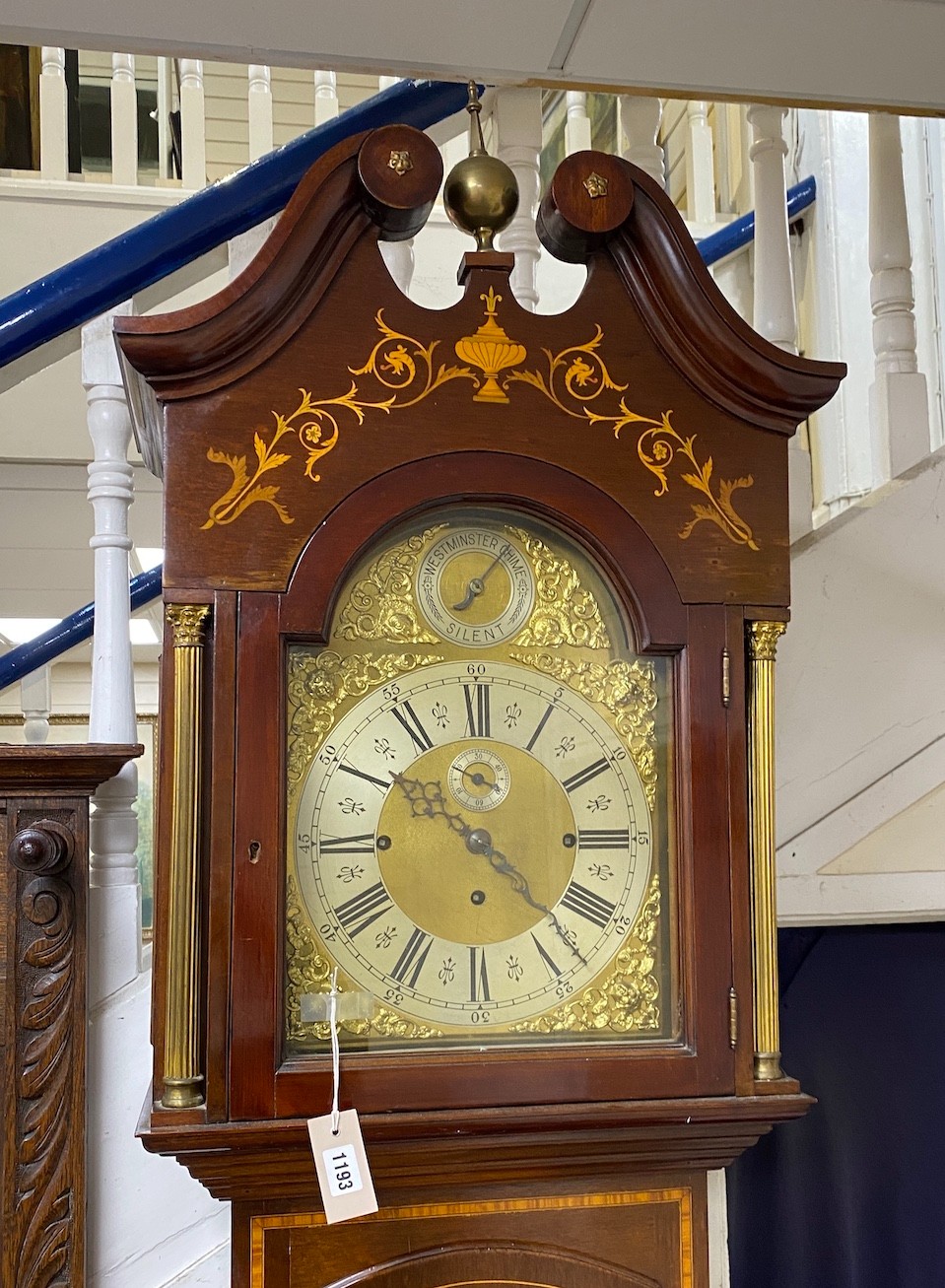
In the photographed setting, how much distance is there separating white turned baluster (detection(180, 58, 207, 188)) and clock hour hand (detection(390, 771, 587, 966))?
7.43 feet

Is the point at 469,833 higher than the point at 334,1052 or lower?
higher

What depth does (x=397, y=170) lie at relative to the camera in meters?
0.99

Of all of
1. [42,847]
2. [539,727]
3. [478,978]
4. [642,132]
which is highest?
[642,132]

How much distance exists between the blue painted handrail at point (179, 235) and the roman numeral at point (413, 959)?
75 centimetres

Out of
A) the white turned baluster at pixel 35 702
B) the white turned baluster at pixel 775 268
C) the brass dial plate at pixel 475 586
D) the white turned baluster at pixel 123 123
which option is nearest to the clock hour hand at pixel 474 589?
the brass dial plate at pixel 475 586

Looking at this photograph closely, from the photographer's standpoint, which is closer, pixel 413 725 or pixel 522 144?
pixel 413 725

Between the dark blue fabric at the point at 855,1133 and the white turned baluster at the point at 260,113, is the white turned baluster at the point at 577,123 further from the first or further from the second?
the dark blue fabric at the point at 855,1133

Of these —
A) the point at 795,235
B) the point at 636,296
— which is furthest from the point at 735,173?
the point at 636,296

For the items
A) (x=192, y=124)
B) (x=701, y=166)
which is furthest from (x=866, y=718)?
(x=192, y=124)

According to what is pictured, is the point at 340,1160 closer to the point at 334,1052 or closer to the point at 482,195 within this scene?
the point at 334,1052

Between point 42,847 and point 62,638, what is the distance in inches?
35.4

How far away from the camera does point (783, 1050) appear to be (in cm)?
163

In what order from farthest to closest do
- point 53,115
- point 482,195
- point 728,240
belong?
point 53,115 → point 728,240 → point 482,195

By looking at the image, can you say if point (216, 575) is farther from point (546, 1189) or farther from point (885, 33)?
point (885, 33)
